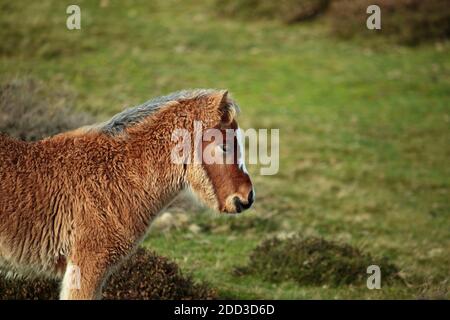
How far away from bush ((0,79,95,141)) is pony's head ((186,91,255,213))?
6.45 meters

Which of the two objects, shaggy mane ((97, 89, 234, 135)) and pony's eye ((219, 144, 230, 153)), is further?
shaggy mane ((97, 89, 234, 135))

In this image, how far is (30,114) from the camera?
Answer: 13141mm

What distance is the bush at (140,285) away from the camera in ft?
28.0

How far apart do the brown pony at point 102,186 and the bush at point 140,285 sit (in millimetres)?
1962

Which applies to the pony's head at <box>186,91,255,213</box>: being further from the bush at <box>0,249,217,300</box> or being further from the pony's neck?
the bush at <box>0,249,217,300</box>

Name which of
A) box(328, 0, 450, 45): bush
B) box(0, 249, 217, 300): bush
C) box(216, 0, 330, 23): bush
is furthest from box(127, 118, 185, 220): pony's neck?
box(216, 0, 330, 23): bush

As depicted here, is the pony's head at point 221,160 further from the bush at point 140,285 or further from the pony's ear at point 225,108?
the bush at point 140,285

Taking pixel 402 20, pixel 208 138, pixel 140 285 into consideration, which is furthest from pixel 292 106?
pixel 208 138

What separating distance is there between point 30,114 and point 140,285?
16.3 ft

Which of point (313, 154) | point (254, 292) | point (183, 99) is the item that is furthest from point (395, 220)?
point (183, 99)

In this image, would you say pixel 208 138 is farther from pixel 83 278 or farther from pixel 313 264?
pixel 313 264

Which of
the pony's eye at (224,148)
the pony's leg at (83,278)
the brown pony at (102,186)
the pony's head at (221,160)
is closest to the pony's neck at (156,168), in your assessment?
the brown pony at (102,186)

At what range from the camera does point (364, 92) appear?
78.3ft

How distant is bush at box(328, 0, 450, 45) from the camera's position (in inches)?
1067
